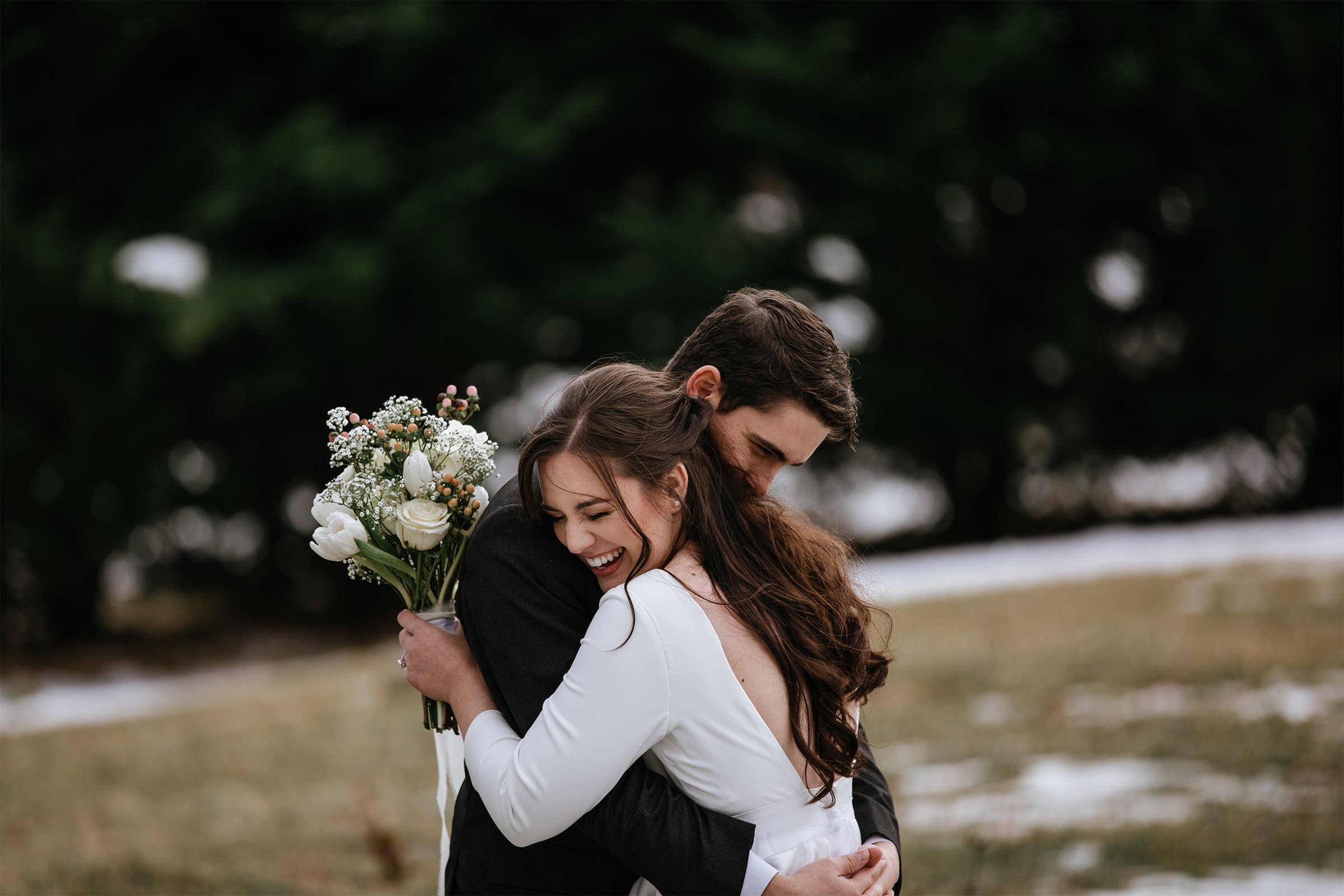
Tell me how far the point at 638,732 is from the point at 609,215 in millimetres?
9905

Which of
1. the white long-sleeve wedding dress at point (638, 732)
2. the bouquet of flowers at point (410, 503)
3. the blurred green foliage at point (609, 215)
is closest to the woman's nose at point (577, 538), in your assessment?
the white long-sleeve wedding dress at point (638, 732)

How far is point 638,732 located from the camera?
2010 millimetres

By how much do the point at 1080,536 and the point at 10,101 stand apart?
33.4ft

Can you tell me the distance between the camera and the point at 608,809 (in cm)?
209

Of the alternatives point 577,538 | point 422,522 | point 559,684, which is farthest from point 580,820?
point 422,522

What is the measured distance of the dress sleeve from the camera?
199 centimetres

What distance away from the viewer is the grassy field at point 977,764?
4836mm

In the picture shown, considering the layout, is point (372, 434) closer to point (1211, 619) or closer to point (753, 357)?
point (753, 357)

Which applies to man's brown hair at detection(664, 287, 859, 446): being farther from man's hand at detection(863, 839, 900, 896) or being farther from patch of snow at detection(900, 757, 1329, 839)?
patch of snow at detection(900, 757, 1329, 839)

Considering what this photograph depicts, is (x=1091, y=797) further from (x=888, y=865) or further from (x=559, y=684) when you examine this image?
(x=559, y=684)

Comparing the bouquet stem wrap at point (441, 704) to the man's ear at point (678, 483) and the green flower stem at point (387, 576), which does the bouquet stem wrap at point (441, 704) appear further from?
the man's ear at point (678, 483)

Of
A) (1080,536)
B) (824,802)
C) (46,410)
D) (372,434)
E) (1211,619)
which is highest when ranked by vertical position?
(372,434)

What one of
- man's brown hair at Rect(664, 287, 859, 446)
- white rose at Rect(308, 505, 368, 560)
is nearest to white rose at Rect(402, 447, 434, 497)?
white rose at Rect(308, 505, 368, 560)

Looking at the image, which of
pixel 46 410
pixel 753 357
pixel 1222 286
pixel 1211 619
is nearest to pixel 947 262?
pixel 1222 286
